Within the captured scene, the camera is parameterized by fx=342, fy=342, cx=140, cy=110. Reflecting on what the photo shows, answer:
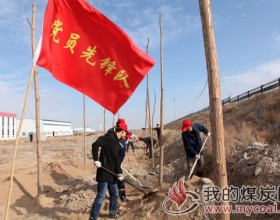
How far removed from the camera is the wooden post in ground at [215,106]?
383cm

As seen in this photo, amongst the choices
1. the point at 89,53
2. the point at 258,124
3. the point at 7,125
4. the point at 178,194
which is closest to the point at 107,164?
the point at 178,194

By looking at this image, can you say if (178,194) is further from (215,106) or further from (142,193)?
(215,106)

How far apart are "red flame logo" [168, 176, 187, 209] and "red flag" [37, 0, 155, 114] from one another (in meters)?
2.27

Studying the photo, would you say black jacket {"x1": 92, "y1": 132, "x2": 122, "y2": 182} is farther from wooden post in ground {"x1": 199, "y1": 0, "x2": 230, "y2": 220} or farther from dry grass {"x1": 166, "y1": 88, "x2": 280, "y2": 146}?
dry grass {"x1": 166, "y1": 88, "x2": 280, "y2": 146}

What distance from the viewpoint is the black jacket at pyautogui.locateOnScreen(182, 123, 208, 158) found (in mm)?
8336

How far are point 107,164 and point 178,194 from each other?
1.49 meters

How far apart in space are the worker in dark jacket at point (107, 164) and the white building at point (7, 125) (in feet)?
219

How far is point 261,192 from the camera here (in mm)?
6098

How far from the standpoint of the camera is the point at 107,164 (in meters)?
6.36

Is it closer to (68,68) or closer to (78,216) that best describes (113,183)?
(78,216)

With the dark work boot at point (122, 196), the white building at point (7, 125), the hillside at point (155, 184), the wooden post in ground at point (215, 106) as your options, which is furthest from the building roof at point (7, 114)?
the wooden post in ground at point (215, 106)

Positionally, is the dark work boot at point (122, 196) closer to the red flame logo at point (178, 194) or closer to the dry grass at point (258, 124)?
the red flame logo at point (178, 194)

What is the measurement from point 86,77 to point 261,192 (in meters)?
3.67

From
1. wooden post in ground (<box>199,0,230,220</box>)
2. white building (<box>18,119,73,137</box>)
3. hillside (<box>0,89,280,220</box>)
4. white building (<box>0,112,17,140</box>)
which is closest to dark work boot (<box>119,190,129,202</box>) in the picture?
hillside (<box>0,89,280,220</box>)
